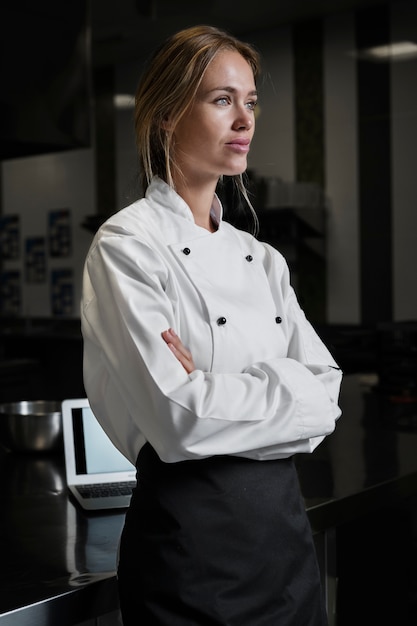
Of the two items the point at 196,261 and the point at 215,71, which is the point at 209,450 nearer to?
the point at 196,261

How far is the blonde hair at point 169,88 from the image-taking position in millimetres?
1036

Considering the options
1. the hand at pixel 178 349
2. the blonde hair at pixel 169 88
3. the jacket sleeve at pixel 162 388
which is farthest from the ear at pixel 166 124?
the hand at pixel 178 349

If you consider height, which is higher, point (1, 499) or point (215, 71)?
point (215, 71)

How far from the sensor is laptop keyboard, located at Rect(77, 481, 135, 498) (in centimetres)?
134

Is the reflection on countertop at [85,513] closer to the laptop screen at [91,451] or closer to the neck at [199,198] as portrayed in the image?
the laptop screen at [91,451]

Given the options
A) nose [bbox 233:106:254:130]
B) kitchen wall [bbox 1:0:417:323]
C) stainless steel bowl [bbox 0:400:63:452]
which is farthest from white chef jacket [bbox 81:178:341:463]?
kitchen wall [bbox 1:0:417:323]

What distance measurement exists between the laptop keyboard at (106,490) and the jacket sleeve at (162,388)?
320 mm

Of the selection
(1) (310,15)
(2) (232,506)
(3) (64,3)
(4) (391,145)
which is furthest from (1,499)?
(1) (310,15)

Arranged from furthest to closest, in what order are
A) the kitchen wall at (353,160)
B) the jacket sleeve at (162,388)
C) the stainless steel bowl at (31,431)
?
the kitchen wall at (353,160)
the stainless steel bowl at (31,431)
the jacket sleeve at (162,388)

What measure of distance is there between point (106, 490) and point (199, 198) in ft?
1.77

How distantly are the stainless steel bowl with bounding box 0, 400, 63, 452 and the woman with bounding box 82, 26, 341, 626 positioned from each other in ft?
2.09

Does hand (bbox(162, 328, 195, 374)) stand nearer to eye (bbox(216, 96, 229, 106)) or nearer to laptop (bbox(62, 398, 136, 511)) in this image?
eye (bbox(216, 96, 229, 106))

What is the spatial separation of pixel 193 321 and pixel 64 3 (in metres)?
2.35

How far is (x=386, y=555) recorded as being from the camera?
6.02 feet
